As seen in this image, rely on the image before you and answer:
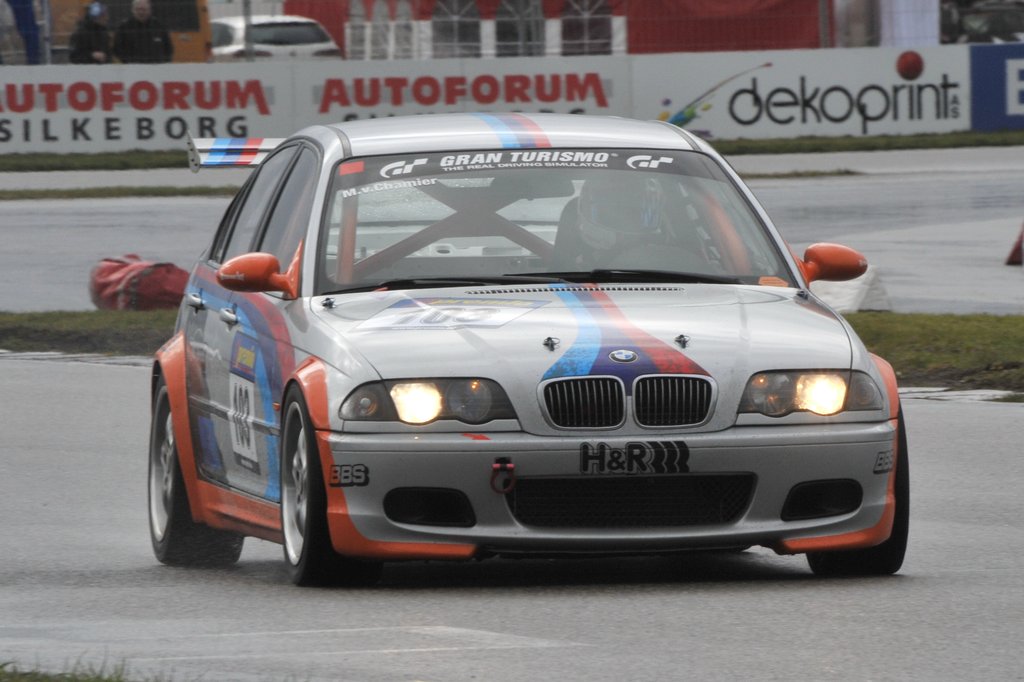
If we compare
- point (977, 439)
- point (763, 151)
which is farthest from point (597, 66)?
point (977, 439)

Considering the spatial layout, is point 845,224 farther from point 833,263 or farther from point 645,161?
point 833,263

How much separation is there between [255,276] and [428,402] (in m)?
0.97

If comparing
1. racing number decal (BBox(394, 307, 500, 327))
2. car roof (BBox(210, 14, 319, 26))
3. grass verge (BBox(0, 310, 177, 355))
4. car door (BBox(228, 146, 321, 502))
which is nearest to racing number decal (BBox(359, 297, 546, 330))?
racing number decal (BBox(394, 307, 500, 327))

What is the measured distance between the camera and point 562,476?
254 inches

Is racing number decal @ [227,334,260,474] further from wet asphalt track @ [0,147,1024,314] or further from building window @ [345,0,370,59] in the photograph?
building window @ [345,0,370,59]

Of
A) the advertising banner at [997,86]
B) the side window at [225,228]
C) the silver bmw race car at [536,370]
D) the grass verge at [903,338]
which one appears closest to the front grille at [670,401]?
the silver bmw race car at [536,370]

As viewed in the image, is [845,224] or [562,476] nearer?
[562,476]

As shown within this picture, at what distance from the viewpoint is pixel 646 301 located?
275 inches

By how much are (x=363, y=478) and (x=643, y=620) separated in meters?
0.91

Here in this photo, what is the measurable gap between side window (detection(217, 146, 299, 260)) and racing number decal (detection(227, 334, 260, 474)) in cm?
70

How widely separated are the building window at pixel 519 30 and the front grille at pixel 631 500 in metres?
26.6

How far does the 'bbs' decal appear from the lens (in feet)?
21.1

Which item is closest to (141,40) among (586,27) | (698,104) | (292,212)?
(586,27)

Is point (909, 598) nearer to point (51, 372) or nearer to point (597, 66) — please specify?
point (51, 372)
